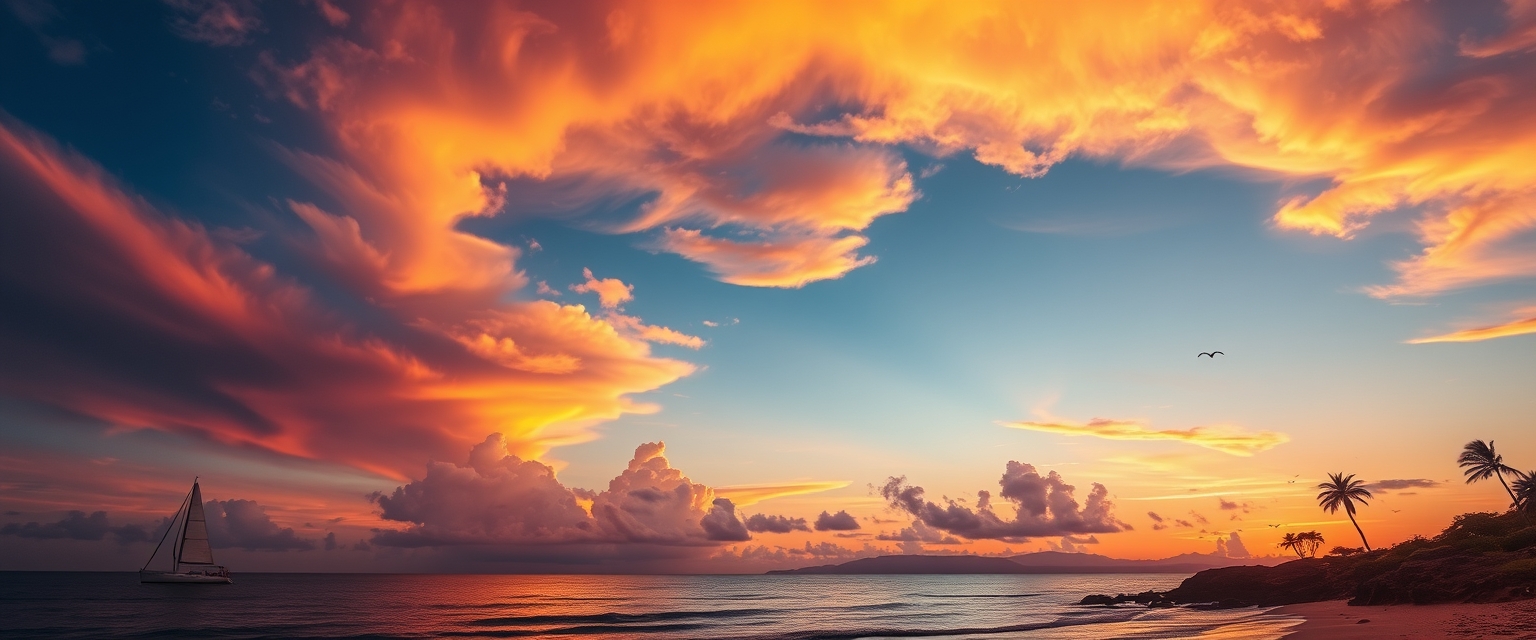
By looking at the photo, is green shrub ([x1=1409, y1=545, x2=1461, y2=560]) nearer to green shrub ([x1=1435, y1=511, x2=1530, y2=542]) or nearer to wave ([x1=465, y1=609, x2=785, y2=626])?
green shrub ([x1=1435, y1=511, x2=1530, y2=542])

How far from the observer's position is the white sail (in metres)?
133

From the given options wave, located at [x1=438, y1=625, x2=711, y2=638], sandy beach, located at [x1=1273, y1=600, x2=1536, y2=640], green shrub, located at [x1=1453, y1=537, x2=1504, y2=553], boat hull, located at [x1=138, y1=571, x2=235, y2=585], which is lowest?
boat hull, located at [x1=138, y1=571, x2=235, y2=585]

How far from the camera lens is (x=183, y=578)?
148m

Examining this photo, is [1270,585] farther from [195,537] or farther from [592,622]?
[195,537]

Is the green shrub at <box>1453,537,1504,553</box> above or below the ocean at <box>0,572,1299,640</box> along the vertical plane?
above

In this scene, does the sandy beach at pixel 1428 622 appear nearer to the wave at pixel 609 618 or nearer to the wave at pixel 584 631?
the wave at pixel 584 631

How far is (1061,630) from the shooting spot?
65938 millimetres

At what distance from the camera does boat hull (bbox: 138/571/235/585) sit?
14791 cm

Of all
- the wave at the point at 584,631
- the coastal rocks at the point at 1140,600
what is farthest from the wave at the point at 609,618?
the coastal rocks at the point at 1140,600

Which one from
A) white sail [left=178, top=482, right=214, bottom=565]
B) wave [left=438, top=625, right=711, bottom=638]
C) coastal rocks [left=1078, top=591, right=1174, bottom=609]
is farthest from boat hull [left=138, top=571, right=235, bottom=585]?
coastal rocks [left=1078, top=591, right=1174, bottom=609]

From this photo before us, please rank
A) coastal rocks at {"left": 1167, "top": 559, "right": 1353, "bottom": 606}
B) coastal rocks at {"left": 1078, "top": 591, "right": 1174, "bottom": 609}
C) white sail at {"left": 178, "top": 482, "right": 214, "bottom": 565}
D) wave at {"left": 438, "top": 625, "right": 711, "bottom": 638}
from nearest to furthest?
wave at {"left": 438, "top": 625, "right": 711, "bottom": 638} → coastal rocks at {"left": 1167, "top": 559, "right": 1353, "bottom": 606} → coastal rocks at {"left": 1078, "top": 591, "right": 1174, "bottom": 609} → white sail at {"left": 178, "top": 482, "right": 214, "bottom": 565}

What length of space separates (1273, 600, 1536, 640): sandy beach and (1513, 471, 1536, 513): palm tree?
35.4 metres

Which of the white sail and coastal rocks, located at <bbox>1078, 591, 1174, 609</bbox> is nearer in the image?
coastal rocks, located at <bbox>1078, 591, 1174, 609</bbox>

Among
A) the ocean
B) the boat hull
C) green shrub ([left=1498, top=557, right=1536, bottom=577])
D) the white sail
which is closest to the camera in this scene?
green shrub ([left=1498, top=557, right=1536, bottom=577])
